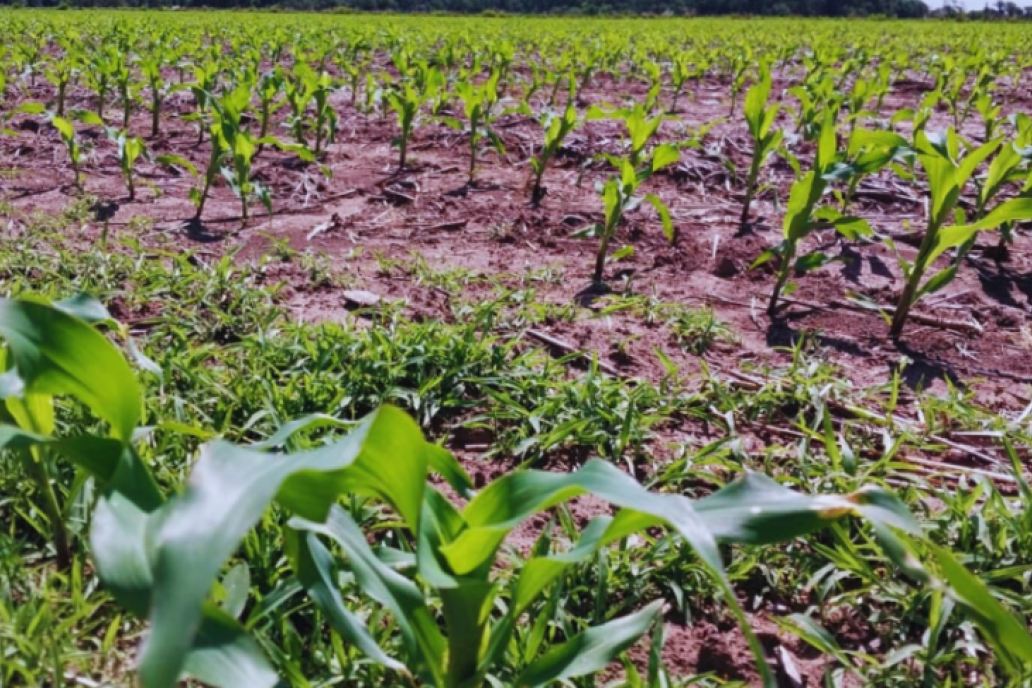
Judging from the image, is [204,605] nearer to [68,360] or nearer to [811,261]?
[68,360]

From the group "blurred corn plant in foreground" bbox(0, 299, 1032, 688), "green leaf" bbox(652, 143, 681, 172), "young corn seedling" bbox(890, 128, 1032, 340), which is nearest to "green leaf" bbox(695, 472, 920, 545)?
"blurred corn plant in foreground" bbox(0, 299, 1032, 688)

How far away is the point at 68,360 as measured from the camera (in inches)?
42.7

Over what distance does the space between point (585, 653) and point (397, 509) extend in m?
0.42

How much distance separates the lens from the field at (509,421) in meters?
1.02

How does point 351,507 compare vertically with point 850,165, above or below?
below

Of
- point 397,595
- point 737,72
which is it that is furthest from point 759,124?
point 737,72

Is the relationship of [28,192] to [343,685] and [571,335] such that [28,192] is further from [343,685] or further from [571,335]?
[343,685]

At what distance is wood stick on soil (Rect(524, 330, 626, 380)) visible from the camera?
2482mm

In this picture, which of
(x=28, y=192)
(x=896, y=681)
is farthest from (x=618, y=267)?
(x=28, y=192)

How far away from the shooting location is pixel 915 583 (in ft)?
5.40

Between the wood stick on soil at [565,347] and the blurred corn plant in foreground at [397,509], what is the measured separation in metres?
1.22

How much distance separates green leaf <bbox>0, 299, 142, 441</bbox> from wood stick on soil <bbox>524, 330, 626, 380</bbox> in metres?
1.51

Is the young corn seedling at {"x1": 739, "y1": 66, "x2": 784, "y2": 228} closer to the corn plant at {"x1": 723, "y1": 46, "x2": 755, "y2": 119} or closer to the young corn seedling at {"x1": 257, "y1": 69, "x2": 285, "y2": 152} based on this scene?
the corn plant at {"x1": 723, "y1": 46, "x2": 755, "y2": 119}

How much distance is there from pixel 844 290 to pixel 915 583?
6.03 ft
